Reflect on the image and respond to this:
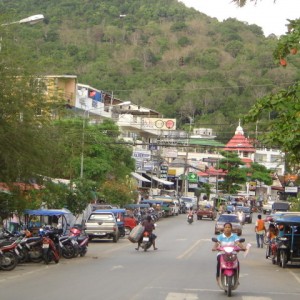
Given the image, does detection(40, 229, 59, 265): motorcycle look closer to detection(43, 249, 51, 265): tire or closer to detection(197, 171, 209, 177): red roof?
detection(43, 249, 51, 265): tire

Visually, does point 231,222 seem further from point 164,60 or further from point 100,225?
point 164,60

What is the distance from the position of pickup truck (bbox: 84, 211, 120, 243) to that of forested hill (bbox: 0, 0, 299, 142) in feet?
146

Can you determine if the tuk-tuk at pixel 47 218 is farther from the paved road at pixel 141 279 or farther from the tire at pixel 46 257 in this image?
the tire at pixel 46 257

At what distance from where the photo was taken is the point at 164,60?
168 meters

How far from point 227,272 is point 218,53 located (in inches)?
6098

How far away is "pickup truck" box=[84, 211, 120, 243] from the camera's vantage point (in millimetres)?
38938

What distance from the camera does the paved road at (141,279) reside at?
16062mm

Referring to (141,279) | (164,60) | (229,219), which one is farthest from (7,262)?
(164,60)

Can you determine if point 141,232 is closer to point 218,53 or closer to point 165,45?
point 218,53

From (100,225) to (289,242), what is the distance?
14877mm

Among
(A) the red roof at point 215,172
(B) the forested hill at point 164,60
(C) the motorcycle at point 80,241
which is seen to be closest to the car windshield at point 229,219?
(C) the motorcycle at point 80,241

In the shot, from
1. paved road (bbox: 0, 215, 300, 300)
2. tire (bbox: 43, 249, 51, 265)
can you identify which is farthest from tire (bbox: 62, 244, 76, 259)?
tire (bbox: 43, 249, 51, 265)

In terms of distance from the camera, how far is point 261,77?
11794cm

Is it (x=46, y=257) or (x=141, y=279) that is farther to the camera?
(x=46, y=257)
